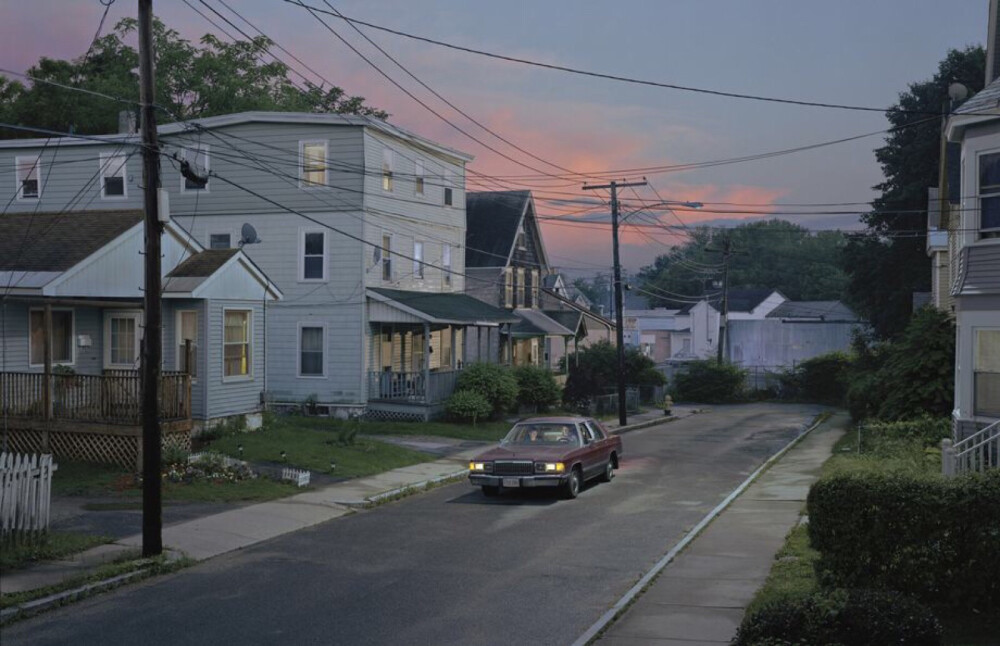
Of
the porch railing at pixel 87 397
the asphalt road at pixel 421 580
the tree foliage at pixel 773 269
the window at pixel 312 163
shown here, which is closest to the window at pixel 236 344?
the porch railing at pixel 87 397

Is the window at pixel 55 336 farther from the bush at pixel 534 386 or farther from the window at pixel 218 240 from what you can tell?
the bush at pixel 534 386

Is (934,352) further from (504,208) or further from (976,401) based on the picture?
(504,208)

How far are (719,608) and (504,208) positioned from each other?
41.0 m

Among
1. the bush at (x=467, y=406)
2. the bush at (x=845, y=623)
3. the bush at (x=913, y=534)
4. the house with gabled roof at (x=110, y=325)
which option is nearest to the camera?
the bush at (x=845, y=623)

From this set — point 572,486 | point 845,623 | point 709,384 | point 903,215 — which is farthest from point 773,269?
point 845,623

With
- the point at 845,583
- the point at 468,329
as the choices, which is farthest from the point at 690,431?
the point at 845,583

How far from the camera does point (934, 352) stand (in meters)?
25.0

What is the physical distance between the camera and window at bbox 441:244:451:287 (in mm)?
40906

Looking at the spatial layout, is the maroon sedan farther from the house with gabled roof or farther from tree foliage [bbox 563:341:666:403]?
A: tree foliage [bbox 563:341:666:403]

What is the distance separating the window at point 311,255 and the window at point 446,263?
6933mm

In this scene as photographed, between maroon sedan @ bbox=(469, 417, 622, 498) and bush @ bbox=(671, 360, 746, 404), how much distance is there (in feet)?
131

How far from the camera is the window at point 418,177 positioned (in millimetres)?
38000

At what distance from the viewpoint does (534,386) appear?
39.0 metres

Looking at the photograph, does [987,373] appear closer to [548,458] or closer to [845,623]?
[548,458]
